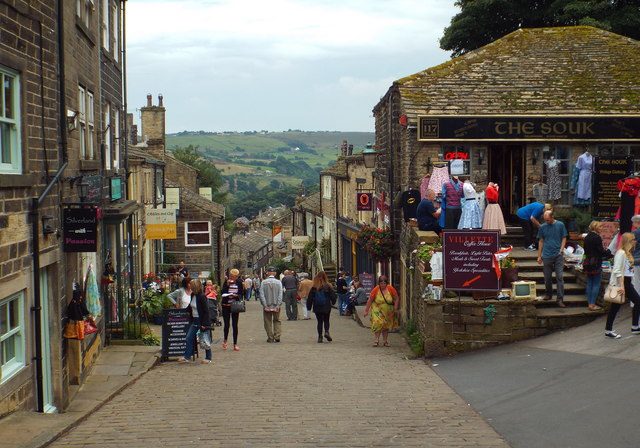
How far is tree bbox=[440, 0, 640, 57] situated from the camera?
3391 cm

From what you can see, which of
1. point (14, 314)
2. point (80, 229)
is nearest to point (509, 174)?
point (80, 229)

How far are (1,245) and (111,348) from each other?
346 inches

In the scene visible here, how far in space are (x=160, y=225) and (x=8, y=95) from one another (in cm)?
2090

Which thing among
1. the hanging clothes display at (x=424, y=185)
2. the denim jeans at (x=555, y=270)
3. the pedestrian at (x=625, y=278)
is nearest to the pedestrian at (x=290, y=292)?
the hanging clothes display at (x=424, y=185)

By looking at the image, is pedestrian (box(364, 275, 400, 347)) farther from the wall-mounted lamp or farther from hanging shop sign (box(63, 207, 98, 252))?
the wall-mounted lamp

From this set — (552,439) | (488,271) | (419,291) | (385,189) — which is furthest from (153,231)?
(552,439)

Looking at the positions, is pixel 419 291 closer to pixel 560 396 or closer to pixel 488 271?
pixel 488 271

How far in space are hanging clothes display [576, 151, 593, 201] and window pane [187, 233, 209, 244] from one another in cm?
2490

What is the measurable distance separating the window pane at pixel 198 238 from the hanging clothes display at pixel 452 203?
81.7ft

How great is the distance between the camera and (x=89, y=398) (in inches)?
516

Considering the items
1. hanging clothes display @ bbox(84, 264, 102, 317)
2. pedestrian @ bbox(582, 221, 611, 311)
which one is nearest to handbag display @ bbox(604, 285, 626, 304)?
pedestrian @ bbox(582, 221, 611, 311)

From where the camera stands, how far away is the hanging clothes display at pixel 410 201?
2166cm

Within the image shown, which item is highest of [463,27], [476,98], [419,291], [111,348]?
[463,27]

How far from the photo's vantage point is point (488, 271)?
16219 mm
